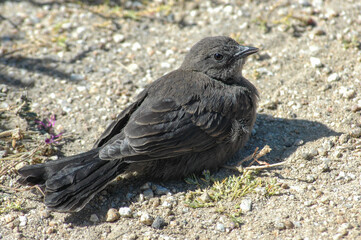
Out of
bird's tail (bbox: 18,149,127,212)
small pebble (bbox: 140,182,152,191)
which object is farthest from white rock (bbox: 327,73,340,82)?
bird's tail (bbox: 18,149,127,212)

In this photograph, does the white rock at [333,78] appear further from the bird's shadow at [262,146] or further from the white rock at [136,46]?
the white rock at [136,46]

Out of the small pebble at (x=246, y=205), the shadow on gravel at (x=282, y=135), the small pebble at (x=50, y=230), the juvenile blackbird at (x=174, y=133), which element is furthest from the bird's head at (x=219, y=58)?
the small pebble at (x=50, y=230)

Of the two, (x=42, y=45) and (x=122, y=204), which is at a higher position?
(x=42, y=45)

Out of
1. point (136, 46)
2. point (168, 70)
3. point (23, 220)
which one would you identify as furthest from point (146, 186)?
point (136, 46)

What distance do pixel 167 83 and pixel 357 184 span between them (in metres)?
2.33

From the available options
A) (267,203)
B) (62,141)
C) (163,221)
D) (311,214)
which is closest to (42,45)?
(62,141)

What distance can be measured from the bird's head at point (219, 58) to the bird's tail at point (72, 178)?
1.61 meters

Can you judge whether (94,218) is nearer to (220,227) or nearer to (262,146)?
(220,227)

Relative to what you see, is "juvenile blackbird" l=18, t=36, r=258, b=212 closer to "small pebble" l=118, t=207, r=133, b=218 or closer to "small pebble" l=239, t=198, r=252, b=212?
"small pebble" l=118, t=207, r=133, b=218

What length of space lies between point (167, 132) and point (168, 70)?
2.32 metres

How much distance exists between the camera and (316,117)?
18.0 feet

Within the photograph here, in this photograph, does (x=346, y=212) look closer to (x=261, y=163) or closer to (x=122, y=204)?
(x=261, y=163)

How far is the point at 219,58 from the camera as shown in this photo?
5203mm

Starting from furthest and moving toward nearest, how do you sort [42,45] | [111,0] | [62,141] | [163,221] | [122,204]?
[111,0] → [42,45] → [62,141] → [122,204] → [163,221]
